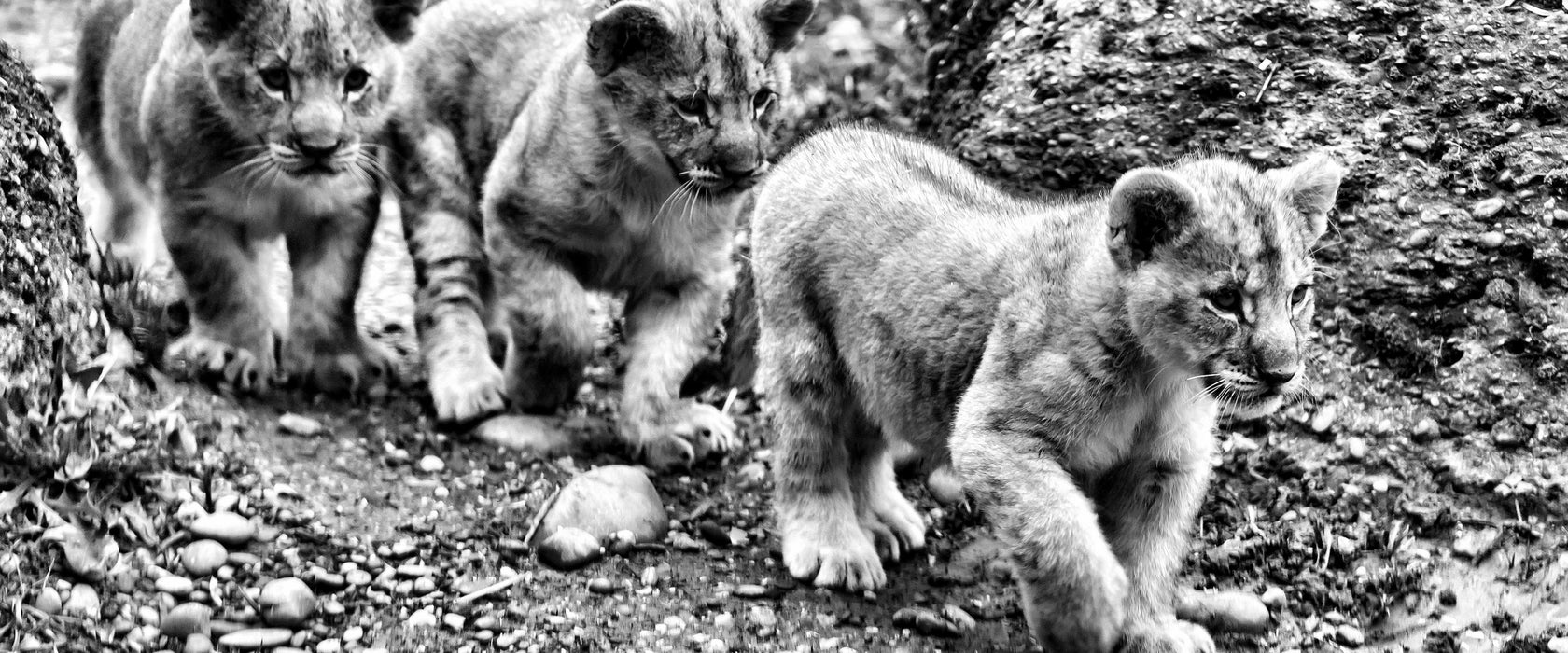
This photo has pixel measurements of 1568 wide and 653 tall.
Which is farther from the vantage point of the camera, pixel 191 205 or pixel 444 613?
pixel 191 205

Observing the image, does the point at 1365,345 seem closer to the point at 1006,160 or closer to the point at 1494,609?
the point at 1494,609

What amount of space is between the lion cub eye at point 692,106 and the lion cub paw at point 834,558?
1.77 metres

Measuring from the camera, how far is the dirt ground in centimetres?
554

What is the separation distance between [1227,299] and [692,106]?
2.64m

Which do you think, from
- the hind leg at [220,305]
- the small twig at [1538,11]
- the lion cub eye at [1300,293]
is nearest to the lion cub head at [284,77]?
the hind leg at [220,305]

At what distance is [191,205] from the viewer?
7.15 metres

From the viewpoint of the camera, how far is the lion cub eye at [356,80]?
7.12 metres

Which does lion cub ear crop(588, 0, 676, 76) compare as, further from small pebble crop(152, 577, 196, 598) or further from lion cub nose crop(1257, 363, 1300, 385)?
lion cub nose crop(1257, 363, 1300, 385)

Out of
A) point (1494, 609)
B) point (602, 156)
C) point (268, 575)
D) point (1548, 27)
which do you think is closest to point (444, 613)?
point (268, 575)

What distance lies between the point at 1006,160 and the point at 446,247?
2.69 metres

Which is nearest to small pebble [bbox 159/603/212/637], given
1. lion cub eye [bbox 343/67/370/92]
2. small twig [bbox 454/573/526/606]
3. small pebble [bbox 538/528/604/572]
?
small twig [bbox 454/573/526/606]

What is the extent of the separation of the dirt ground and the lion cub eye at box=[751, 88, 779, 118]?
1.07m

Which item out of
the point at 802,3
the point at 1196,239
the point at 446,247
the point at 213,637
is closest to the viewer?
the point at 1196,239

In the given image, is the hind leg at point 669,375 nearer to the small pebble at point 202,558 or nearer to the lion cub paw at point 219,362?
the lion cub paw at point 219,362
